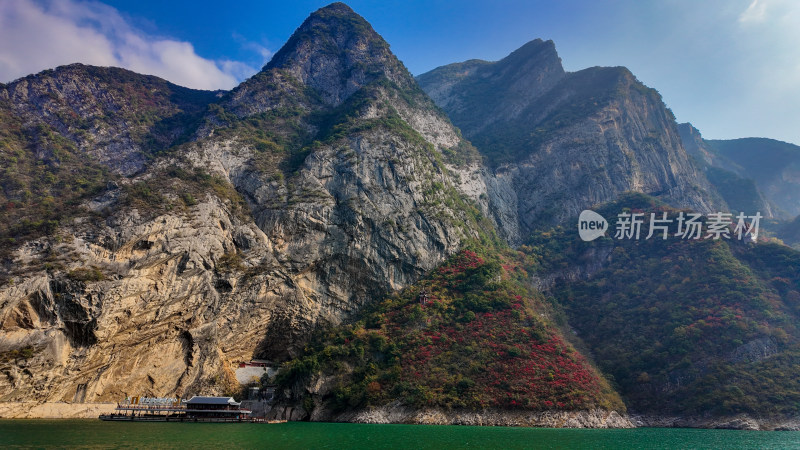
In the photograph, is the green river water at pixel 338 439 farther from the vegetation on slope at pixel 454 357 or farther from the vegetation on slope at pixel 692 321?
the vegetation on slope at pixel 692 321

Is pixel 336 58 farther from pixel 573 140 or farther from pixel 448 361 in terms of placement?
pixel 448 361

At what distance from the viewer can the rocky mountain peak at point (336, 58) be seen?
98.4 m

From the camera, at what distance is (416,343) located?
52062 millimetres

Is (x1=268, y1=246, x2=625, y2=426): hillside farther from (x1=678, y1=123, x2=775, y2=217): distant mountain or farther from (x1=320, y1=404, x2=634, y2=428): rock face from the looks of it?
(x1=678, y1=123, x2=775, y2=217): distant mountain

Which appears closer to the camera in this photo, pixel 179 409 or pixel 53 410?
pixel 53 410

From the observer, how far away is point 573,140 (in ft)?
331

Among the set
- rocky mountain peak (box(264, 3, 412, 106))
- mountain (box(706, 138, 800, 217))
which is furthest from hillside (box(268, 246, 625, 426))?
mountain (box(706, 138, 800, 217))

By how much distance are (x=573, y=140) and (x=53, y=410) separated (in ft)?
333

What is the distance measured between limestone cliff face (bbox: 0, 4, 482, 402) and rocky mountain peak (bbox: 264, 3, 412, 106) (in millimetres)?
1367

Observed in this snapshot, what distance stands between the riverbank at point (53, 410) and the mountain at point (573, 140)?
75.3 meters

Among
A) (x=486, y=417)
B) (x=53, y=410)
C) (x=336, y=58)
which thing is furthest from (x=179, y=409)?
(x=336, y=58)

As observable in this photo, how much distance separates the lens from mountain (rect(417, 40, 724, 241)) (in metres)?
96.2

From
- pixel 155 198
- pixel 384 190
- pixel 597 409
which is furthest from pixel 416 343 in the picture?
pixel 155 198

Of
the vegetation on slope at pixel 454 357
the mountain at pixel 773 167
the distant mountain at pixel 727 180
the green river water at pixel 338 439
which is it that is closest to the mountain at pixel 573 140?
the distant mountain at pixel 727 180
